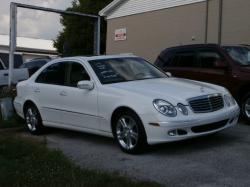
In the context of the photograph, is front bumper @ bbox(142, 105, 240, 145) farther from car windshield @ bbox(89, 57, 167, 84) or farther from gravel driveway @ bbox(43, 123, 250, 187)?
car windshield @ bbox(89, 57, 167, 84)

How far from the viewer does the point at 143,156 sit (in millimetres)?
7957

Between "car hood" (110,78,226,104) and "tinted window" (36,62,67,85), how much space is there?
4.90ft

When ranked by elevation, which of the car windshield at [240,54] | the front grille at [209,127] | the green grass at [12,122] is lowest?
the green grass at [12,122]

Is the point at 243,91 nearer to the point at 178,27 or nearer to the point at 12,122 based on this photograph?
the point at 12,122

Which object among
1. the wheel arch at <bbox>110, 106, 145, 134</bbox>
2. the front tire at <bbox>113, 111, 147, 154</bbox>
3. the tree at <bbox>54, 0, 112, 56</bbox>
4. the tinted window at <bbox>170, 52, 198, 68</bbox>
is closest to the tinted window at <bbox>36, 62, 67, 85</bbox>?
the wheel arch at <bbox>110, 106, 145, 134</bbox>

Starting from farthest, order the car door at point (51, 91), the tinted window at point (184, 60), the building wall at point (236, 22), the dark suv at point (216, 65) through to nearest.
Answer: the building wall at point (236, 22) → the tinted window at point (184, 60) → the dark suv at point (216, 65) → the car door at point (51, 91)

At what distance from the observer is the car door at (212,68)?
11.1 meters

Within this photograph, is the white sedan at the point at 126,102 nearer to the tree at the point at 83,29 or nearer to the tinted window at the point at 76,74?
the tinted window at the point at 76,74

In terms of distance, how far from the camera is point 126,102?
809 centimetres

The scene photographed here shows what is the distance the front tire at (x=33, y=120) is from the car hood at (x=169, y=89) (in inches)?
93.3

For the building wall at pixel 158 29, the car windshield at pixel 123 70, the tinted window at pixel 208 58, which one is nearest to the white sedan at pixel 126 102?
the car windshield at pixel 123 70

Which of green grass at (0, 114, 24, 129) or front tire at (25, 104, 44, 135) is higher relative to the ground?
front tire at (25, 104, 44, 135)

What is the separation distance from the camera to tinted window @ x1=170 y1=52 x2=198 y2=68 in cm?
1204

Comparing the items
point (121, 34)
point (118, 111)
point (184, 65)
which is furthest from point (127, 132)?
point (121, 34)
